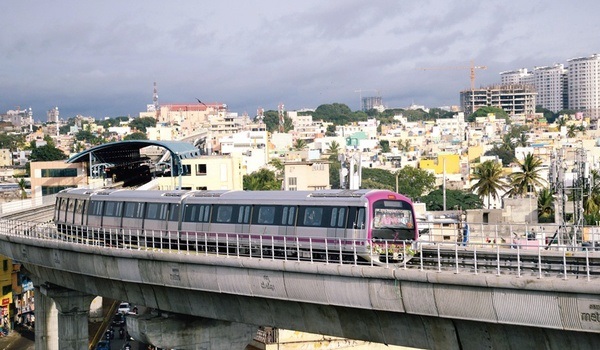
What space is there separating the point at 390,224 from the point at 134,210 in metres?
16.6

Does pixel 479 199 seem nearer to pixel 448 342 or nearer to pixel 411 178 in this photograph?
pixel 411 178

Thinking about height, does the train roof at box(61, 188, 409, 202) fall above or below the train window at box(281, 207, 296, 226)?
above

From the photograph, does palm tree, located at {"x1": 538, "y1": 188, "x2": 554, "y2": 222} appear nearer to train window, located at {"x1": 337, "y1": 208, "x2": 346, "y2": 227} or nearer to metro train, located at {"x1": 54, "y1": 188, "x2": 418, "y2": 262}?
metro train, located at {"x1": 54, "y1": 188, "x2": 418, "y2": 262}

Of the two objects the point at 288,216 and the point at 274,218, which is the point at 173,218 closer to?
the point at 274,218

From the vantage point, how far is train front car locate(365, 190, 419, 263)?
33.9 metres

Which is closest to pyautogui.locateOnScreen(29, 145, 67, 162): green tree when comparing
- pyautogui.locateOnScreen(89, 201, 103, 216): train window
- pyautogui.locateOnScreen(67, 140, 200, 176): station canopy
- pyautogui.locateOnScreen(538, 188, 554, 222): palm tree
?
pyautogui.locateOnScreen(67, 140, 200, 176): station canopy

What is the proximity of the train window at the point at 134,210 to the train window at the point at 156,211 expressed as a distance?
0.64m

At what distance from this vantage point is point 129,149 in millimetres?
103562

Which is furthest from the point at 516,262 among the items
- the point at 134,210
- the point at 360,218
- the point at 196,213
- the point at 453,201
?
the point at 453,201

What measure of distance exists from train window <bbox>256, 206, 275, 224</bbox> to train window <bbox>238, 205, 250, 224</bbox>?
755mm

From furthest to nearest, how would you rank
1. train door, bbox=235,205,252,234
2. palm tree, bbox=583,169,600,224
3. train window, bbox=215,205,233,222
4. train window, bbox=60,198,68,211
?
palm tree, bbox=583,169,600,224 < train window, bbox=60,198,68,211 < train window, bbox=215,205,233,222 < train door, bbox=235,205,252,234

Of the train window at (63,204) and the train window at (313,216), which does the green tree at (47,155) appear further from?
the train window at (313,216)

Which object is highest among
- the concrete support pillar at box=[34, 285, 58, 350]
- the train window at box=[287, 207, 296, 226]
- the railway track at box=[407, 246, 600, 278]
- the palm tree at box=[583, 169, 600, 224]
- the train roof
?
the train roof

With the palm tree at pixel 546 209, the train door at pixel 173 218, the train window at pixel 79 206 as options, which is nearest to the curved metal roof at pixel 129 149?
the palm tree at pixel 546 209
